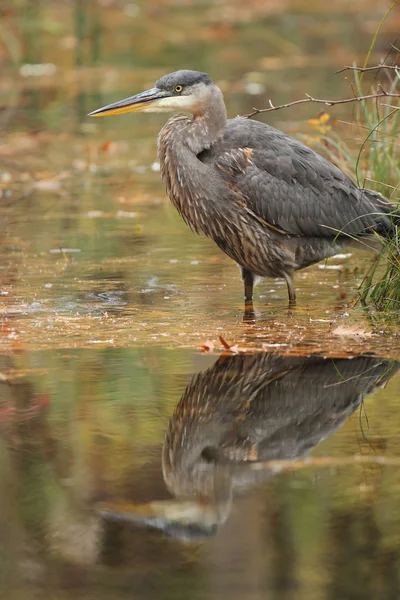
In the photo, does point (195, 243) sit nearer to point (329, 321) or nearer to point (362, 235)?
point (362, 235)

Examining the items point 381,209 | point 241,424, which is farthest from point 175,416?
point 381,209

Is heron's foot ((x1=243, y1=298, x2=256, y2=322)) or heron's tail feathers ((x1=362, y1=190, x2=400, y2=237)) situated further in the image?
heron's tail feathers ((x1=362, y1=190, x2=400, y2=237))

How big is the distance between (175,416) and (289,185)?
2698 millimetres

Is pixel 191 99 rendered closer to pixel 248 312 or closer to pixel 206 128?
pixel 206 128

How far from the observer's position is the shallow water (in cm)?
394

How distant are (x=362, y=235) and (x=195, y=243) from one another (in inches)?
73.6

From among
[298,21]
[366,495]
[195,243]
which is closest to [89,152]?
[195,243]

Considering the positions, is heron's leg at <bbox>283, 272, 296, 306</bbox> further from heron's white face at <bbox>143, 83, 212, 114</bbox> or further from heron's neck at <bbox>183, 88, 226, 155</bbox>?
heron's white face at <bbox>143, 83, 212, 114</bbox>

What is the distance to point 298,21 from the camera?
2552 cm

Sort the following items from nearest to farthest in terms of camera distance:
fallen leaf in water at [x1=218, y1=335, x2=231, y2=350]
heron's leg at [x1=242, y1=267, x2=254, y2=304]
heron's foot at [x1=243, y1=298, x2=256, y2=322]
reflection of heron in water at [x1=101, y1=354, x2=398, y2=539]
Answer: reflection of heron in water at [x1=101, y1=354, x2=398, y2=539] < fallen leaf in water at [x1=218, y1=335, x2=231, y2=350] < heron's foot at [x1=243, y1=298, x2=256, y2=322] < heron's leg at [x1=242, y1=267, x2=254, y2=304]

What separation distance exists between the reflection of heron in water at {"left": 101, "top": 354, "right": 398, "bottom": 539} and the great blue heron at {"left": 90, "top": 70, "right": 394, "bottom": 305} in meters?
1.52

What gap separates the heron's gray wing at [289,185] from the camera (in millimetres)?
7508

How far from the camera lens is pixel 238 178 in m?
7.50

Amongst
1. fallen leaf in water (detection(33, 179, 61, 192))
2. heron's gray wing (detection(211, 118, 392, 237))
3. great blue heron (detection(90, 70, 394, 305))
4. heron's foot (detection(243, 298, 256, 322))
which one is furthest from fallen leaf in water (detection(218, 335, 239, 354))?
fallen leaf in water (detection(33, 179, 61, 192))
